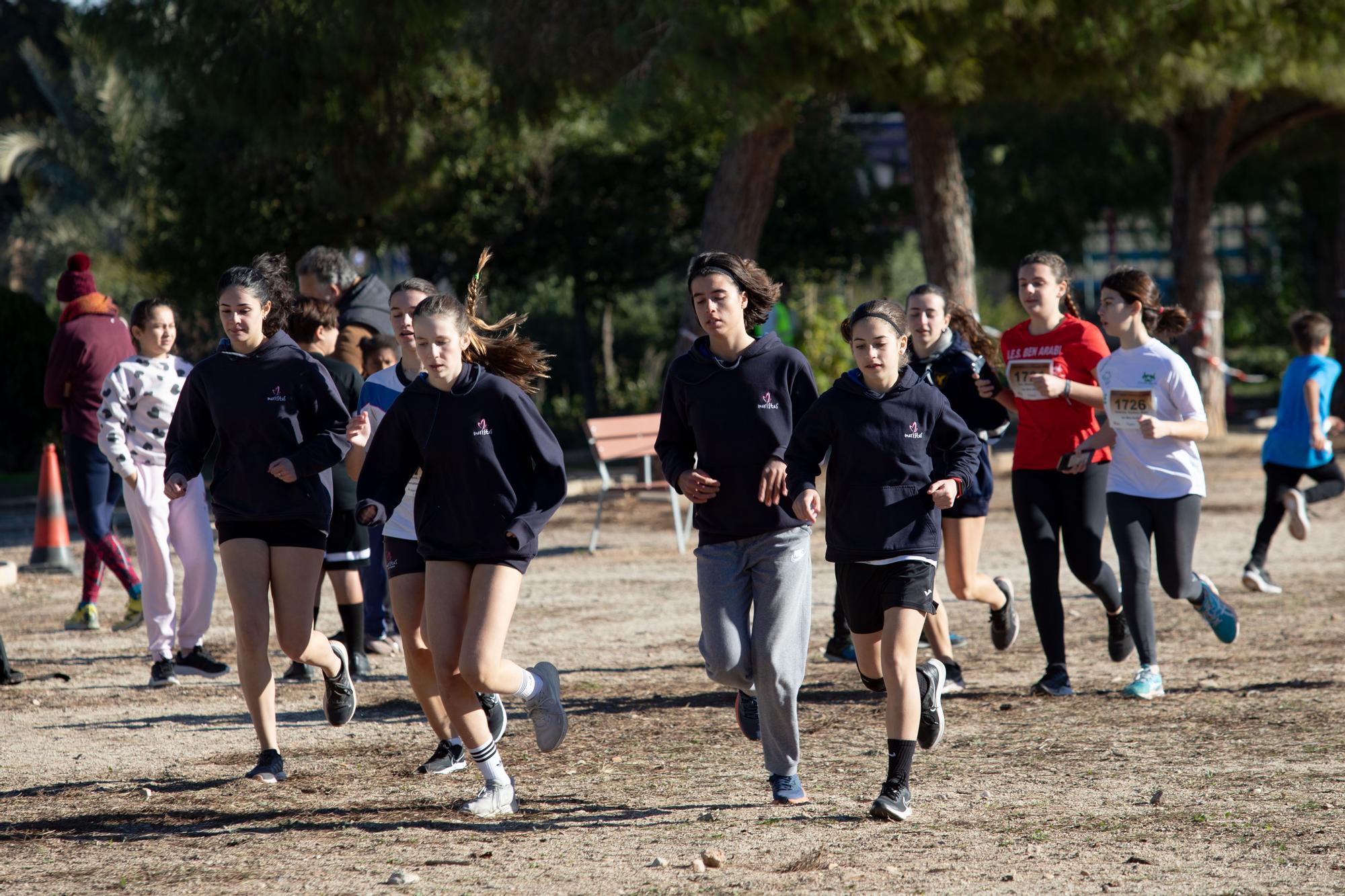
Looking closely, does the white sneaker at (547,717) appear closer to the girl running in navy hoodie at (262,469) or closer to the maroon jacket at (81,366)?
the girl running in navy hoodie at (262,469)

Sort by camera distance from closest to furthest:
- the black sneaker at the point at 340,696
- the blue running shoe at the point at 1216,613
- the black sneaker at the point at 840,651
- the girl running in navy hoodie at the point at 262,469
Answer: the girl running in navy hoodie at the point at 262,469
the black sneaker at the point at 340,696
the blue running shoe at the point at 1216,613
the black sneaker at the point at 840,651

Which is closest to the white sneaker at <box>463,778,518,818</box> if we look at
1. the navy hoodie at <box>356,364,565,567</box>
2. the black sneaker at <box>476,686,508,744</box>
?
the black sneaker at <box>476,686,508,744</box>

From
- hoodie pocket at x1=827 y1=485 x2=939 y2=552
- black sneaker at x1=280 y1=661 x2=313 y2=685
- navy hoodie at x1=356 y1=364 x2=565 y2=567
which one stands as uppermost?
navy hoodie at x1=356 y1=364 x2=565 y2=567

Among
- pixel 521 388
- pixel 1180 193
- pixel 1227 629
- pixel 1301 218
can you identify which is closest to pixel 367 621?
pixel 521 388

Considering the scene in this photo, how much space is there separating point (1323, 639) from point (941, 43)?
732 cm

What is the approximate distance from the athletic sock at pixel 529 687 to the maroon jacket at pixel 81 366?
476 centimetres

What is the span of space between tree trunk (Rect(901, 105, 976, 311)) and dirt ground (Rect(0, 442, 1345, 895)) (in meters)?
8.61

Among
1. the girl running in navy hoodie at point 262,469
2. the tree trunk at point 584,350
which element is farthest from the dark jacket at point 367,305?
the tree trunk at point 584,350

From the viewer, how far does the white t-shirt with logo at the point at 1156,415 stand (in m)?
6.46

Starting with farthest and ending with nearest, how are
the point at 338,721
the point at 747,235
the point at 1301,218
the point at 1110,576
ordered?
the point at 1301,218, the point at 747,235, the point at 1110,576, the point at 338,721

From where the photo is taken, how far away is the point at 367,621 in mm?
8242

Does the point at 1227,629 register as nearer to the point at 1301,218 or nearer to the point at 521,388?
the point at 521,388

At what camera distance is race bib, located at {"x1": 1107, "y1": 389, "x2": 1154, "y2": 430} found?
6.46m

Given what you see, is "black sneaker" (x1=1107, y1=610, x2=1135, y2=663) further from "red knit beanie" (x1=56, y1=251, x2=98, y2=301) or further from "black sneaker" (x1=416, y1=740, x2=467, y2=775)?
"red knit beanie" (x1=56, y1=251, x2=98, y2=301)
